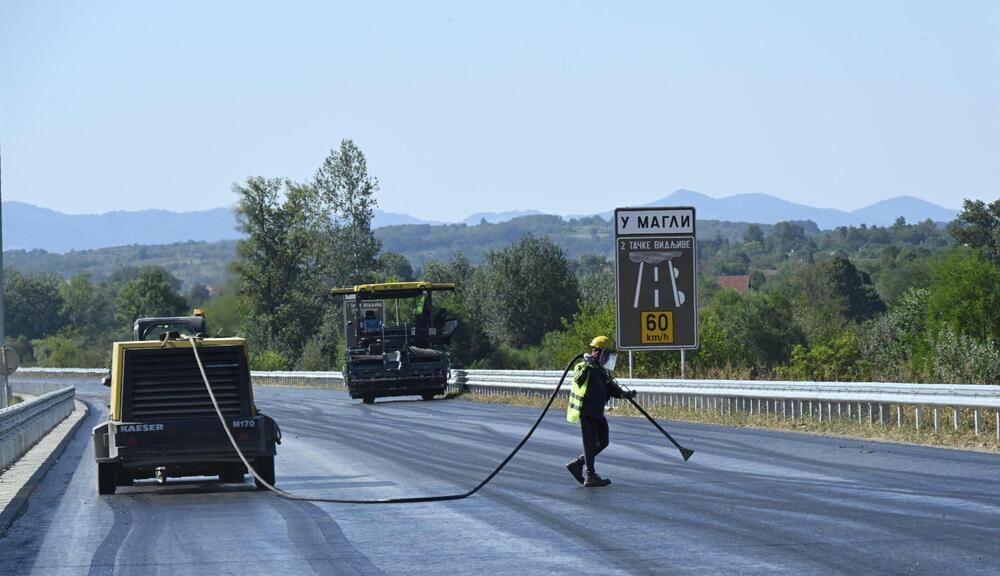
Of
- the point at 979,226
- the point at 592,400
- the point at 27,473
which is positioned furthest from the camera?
the point at 979,226

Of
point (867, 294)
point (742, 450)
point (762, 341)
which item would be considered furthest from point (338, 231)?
point (742, 450)

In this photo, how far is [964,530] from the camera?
11.5 m

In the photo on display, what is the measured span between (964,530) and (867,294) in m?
131

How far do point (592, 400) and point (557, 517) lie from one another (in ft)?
10.1

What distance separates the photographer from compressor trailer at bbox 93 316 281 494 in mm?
16281

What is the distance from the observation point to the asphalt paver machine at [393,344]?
137 feet

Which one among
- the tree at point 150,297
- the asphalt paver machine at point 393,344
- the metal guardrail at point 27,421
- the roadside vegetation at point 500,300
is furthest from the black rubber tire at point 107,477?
the tree at point 150,297

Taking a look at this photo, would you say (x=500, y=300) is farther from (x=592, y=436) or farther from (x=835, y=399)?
(x=592, y=436)

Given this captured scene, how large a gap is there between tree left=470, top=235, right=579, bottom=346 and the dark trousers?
87549 mm

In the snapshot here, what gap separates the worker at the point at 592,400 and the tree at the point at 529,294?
8761cm

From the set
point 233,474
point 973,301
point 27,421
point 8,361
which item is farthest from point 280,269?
point 233,474

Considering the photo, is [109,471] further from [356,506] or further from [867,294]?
[867,294]

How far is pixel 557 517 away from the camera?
13289 millimetres

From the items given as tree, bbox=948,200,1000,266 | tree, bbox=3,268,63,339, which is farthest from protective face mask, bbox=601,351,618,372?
tree, bbox=3,268,63,339
